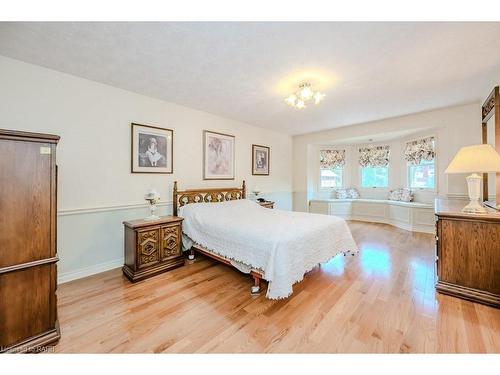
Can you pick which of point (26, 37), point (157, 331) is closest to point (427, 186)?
point (157, 331)

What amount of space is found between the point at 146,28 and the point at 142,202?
2235 mm

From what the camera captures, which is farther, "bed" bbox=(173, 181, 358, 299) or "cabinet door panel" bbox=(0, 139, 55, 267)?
"bed" bbox=(173, 181, 358, 299)

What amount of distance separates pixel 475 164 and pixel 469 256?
93 centimetres

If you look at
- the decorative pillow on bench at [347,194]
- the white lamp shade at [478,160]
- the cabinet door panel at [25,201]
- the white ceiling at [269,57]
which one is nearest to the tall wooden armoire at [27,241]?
the cabinet door panel at [25,201]

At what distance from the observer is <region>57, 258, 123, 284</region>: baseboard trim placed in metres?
2.50

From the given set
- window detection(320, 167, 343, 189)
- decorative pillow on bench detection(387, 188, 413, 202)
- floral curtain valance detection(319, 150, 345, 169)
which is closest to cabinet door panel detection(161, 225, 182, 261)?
window detection(320, 167, 343, 189)

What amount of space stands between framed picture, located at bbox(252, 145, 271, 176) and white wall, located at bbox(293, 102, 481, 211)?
1.28 metres

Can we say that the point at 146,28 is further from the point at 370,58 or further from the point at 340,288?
the point at 340,288

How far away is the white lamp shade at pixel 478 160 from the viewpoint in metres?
2.04

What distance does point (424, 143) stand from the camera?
16.4 ft

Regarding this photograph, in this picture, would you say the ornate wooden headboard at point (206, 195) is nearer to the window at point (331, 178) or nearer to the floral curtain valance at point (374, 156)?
the window at point (331, 178)

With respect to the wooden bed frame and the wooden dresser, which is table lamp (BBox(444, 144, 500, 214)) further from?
the wooden bed frame

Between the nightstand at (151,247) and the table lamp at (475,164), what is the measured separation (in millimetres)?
3384

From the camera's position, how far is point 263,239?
2.17 meters
